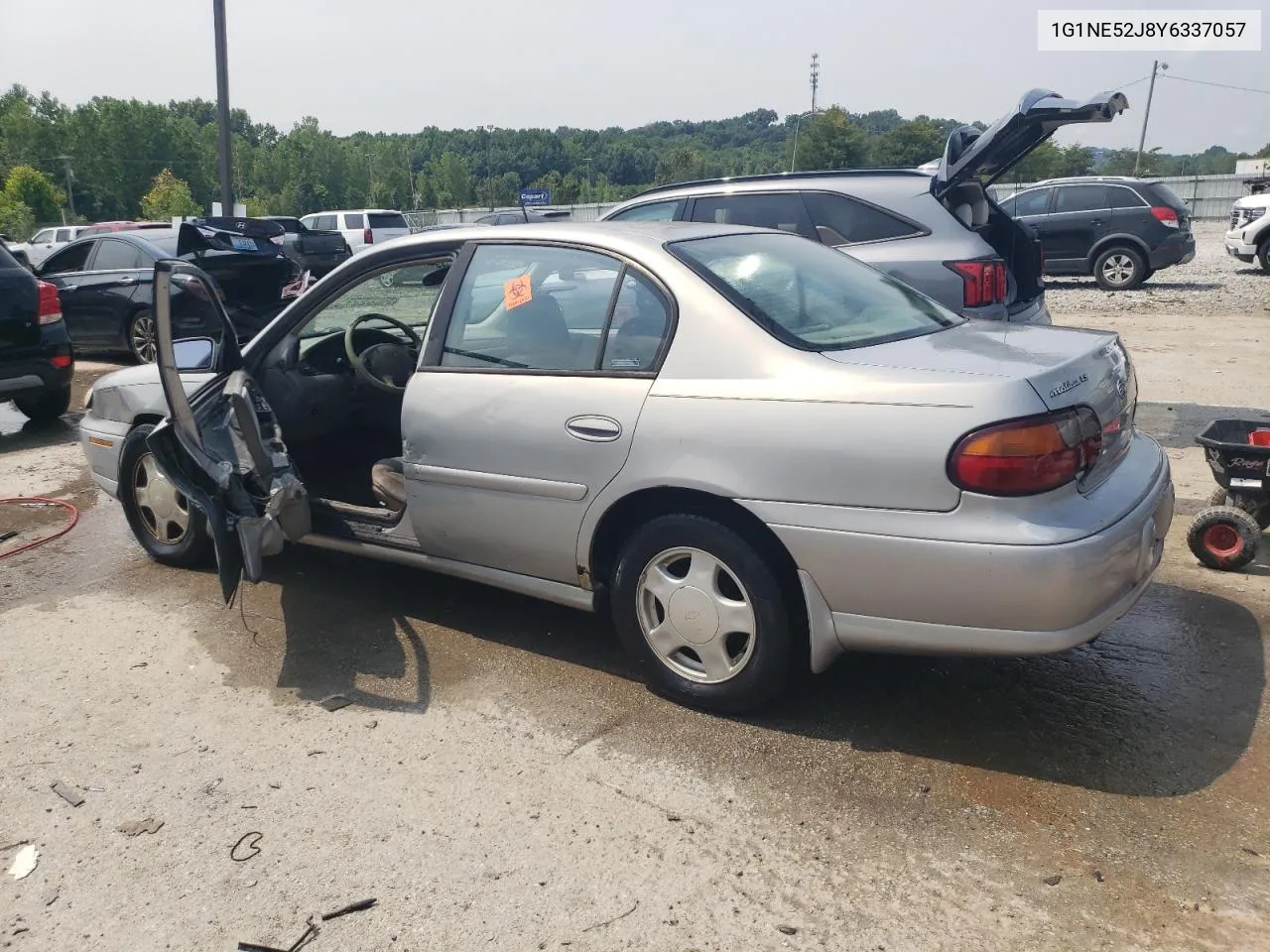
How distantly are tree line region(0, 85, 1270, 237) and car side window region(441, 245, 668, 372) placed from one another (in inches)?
2484

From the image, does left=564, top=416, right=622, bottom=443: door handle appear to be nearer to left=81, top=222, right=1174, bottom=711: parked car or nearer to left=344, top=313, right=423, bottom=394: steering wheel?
left=81, top=222, right=1174, bottom=711: parked car

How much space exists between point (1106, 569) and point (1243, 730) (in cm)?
86

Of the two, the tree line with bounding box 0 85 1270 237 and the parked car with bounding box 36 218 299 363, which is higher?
the tree line with bounding box 0 85 1270 237

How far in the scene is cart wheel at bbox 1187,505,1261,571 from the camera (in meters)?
4.45

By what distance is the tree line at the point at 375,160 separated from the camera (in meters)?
73.5

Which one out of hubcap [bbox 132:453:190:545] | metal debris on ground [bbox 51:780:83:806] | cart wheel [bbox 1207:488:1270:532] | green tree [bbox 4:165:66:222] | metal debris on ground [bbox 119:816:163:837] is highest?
green tree [bbox 4:165:66:222]

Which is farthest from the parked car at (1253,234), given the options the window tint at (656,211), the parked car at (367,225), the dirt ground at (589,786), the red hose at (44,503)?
the parked car at (367,225)

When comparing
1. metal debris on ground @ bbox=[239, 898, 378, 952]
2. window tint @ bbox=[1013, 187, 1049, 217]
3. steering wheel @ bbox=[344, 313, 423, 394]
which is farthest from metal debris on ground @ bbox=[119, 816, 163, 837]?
window tint @ bbox=[1013, 187, 1049, 217]

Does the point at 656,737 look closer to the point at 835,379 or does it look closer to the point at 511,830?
the point at 511,830

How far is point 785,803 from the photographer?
116 inches

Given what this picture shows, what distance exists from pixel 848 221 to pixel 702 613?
4.03 metres

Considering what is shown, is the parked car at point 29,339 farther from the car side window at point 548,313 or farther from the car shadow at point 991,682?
the car side window at point 548,313

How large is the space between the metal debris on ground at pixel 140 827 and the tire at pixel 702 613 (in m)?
1.53

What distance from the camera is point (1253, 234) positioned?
17297 mm
